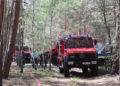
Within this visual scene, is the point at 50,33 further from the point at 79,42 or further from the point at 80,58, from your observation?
the point at 80,58

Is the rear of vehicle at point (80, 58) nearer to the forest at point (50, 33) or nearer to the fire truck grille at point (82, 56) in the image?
the fire truck grille at point (82, 56)

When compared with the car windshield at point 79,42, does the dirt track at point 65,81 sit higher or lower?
lower

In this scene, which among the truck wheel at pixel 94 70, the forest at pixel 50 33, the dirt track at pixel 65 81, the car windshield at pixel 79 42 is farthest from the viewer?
the car windshield at pixel 79 42

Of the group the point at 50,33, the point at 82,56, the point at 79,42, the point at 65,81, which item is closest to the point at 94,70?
the point at 82,56

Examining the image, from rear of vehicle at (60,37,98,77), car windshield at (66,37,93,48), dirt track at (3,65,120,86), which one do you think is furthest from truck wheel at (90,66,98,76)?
car windshield at (66,37,93,48)

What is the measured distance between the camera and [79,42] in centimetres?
1449

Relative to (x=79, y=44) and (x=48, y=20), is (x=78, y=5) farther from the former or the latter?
(x=79, y=44)

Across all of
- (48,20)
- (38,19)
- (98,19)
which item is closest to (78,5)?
(48,20)

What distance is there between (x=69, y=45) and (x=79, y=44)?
666 mm

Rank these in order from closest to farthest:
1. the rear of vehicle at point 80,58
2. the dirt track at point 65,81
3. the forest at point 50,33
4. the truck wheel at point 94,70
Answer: the dirt track at point 65,81, the forest at point 50,33, the rear of vehicle at point 80,58, the truck wheel at point 94,70

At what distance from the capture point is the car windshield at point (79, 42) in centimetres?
1438

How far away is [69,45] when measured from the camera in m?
14.4

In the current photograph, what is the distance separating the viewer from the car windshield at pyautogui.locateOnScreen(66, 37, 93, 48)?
1438 centimetres

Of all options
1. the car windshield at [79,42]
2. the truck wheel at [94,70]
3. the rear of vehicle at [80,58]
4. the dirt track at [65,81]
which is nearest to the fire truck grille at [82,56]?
the rear of vehicle at [80,58]
